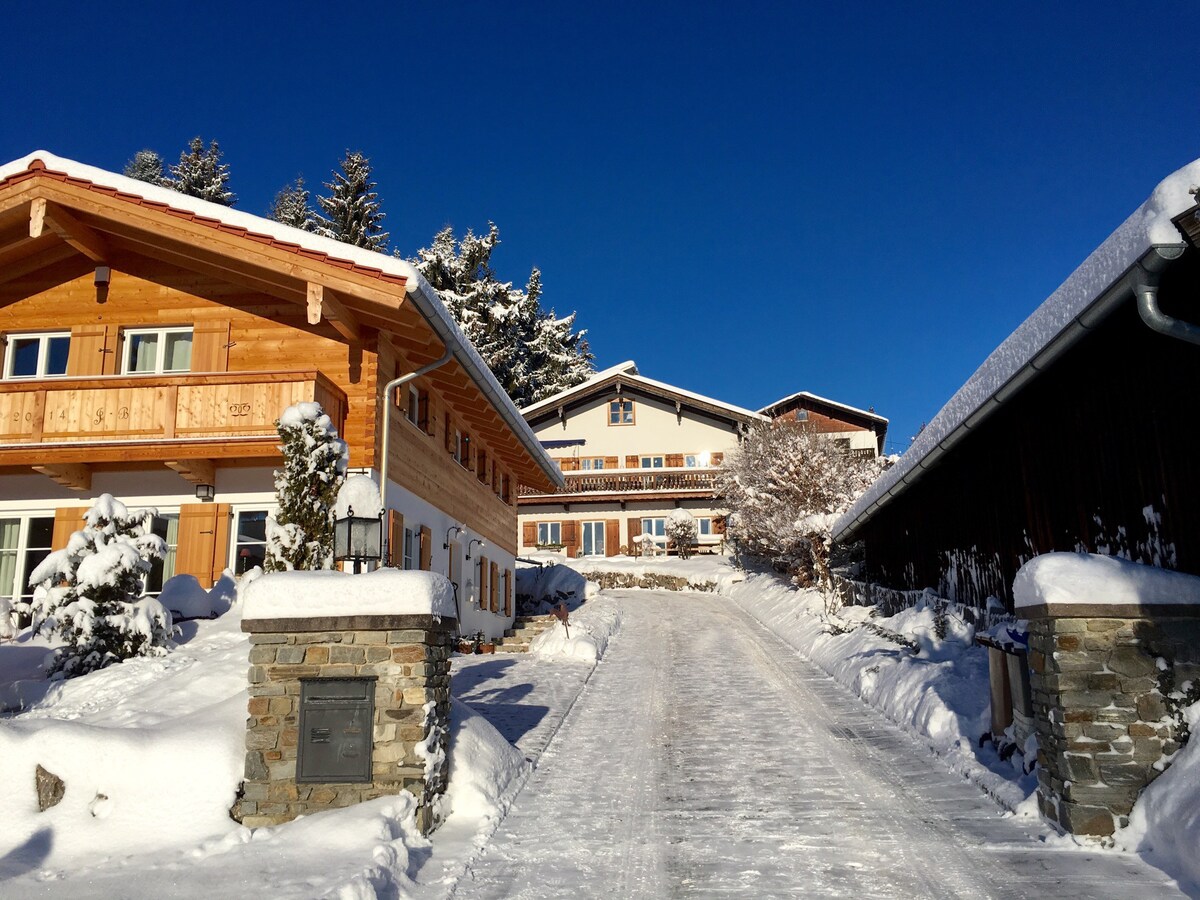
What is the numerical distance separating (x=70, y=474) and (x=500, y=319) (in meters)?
32.6

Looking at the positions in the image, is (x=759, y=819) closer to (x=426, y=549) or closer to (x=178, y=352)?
(x=426, y=549)

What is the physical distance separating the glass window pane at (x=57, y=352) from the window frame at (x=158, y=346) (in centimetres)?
108

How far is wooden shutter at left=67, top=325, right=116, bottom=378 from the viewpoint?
50.1 ft

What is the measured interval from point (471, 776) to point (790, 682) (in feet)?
25.0

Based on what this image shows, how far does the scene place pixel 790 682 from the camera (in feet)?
46.2

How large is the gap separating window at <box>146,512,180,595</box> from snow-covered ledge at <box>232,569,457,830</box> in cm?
846

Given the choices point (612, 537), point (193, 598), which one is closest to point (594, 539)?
point (612, 537)

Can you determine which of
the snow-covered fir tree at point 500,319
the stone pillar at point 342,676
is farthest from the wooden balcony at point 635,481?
the stone pillar at point 342,676

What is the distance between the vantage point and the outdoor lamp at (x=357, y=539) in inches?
306

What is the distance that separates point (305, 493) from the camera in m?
11.6

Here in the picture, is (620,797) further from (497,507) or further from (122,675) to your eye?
(497,507)

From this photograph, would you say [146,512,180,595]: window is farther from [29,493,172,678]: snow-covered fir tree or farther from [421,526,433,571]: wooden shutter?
[421,526,433,571]: wooden shutter

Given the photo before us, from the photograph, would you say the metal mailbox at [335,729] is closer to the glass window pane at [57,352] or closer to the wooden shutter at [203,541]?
the wooden shutter at [203,541]

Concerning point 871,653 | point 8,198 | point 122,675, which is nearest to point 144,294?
point 8,198
